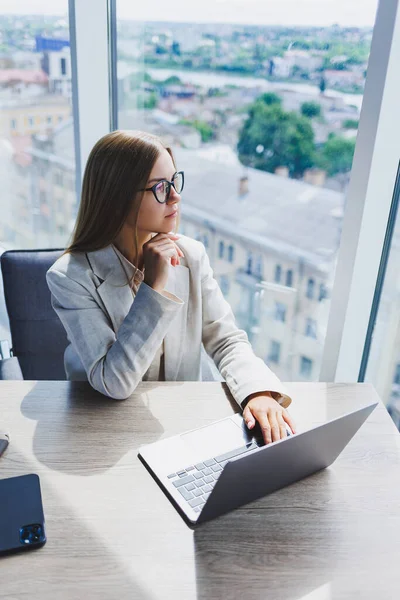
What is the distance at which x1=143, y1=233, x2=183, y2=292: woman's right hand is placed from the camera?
132 cm

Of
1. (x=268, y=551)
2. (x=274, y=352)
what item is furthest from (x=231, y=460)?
(x=274, y=352)

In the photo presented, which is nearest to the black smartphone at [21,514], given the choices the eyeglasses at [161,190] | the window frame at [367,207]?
the eyeglasses at [161,190]

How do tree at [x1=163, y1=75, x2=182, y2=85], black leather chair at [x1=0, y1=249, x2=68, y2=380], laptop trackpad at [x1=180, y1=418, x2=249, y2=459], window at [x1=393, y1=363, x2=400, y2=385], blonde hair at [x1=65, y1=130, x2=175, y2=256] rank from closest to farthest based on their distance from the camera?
1. laptop trackpad at [x1=180, y1=418, x2=249, y2=459]
2. blonde hair at [x1=65, y1=130, x2=175, y2=256]
3. black leather chair at [x1=0, y1=249, x2=68, y2=380]
4. window at [x1=393, y1=363, x2=400, y2=385]
5. tree at [x1=163, y1=75, x2=182, y2=85]

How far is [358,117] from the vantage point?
5.61ft

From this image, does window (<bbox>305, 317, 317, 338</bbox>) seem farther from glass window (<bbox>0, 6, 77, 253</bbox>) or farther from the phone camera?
the phone camera

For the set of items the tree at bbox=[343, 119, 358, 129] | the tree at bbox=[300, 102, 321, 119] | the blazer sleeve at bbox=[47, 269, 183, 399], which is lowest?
the blazer sleeve at bbox=[47, 269, 183, 399]

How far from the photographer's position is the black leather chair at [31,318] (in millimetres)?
1652

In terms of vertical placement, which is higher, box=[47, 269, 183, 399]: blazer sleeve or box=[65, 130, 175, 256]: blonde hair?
box=[65, 130, 175, 256]: blonde hair

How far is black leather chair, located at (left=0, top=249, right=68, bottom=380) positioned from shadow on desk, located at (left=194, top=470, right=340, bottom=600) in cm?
88

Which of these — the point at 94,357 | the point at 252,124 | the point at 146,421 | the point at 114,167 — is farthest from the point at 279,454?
the point at 252,124

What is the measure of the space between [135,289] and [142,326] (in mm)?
195

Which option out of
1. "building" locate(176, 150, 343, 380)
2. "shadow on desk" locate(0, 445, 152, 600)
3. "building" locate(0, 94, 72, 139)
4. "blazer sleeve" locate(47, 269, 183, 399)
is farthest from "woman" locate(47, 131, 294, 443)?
"building" locate(0, 94, 72, 139)

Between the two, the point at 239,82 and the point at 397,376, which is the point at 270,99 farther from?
the point at 397,376

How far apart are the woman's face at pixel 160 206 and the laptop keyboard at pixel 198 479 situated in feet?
1.99
